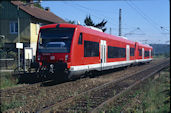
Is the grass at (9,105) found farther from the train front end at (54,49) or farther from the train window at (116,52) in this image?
the train window at (116,52)

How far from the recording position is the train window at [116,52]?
56.8ft

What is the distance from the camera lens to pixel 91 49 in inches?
540

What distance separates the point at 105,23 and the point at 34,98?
24.1 metres

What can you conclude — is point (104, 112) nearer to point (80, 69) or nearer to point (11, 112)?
point (11, 112)

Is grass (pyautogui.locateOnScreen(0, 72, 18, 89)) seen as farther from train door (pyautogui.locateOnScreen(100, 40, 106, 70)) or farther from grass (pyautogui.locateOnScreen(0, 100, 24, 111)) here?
train door (pyautogui.locateOnScreen(100, 40, 106, 70))

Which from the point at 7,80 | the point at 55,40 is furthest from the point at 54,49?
the point at 7,80

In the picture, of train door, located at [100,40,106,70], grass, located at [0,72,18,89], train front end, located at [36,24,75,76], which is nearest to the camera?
train front end, located at [36,24,75,76]

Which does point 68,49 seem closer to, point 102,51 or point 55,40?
point 55,40

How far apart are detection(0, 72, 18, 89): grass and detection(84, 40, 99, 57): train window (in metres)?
4.28

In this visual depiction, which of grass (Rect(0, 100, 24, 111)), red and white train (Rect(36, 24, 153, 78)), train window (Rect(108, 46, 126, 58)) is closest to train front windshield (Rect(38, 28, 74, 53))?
red and white train (Rect(36, 24, 153, 78))

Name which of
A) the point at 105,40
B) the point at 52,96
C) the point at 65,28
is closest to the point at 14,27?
the point at 105,40

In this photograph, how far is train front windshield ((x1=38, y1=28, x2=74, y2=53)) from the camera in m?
11.7

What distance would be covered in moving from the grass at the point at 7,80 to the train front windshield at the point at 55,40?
2.38m

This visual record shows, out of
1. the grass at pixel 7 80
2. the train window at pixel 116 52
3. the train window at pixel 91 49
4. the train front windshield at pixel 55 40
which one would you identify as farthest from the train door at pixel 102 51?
the grass at pixel 7 80
